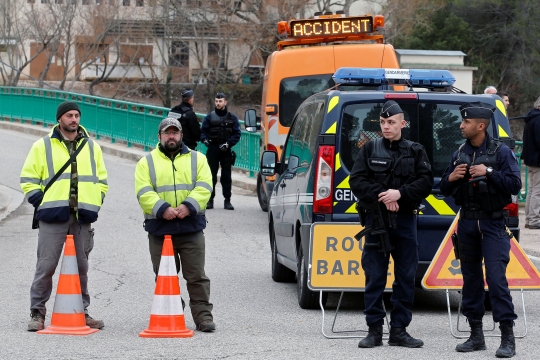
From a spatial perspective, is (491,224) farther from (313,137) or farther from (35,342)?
(35,342)

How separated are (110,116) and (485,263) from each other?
23.1m

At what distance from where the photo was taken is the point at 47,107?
34.2m

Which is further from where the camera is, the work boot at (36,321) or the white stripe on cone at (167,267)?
the work boot at (36,321)

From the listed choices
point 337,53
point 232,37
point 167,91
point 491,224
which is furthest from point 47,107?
point 491,224

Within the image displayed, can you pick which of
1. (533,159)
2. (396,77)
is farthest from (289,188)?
(533,159)

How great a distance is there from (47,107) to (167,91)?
1652 centimetres

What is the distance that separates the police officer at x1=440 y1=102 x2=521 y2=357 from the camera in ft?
23.5

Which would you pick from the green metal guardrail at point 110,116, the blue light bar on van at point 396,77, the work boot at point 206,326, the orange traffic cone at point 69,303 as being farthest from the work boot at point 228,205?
the orange traffic cone at point 69,303

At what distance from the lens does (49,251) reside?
817 centimetres

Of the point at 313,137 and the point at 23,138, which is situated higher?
the point at 313,137

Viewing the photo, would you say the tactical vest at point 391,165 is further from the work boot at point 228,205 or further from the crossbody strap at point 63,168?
the work boot at point 228,205

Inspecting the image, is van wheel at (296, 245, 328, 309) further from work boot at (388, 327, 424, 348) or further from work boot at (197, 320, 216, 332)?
work boot at (388, 327, 424, 348)

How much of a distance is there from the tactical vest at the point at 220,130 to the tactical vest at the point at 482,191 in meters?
10.1

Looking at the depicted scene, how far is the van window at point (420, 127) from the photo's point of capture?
880 cm
